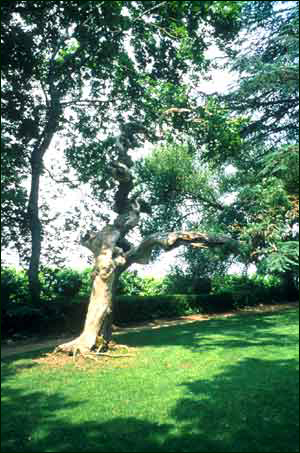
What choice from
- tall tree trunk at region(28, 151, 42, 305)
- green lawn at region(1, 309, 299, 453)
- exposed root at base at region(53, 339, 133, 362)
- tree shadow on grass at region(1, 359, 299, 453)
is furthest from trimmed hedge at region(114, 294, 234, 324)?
tree shadow on grass at region(1, 359, 299, 453)

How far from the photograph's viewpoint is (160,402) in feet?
18.6

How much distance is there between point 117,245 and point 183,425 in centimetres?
732

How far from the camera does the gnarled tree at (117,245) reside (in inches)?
392

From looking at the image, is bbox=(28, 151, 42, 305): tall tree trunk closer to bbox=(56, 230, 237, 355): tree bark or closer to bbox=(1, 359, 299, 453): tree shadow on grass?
bbox=(56, 230, 237, 355): tree bark

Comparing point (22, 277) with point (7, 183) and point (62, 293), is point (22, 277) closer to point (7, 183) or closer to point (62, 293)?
point (62, 293)

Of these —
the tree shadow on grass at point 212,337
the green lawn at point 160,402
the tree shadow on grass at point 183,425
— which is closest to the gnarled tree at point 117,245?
the green lawn at point 160,402

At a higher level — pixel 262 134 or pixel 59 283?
pixel 262 134

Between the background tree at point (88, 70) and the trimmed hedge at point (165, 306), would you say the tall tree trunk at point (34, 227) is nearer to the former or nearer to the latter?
the background tree at point (88, 70)

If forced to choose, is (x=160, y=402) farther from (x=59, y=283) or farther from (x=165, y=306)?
(x=165, y=306)

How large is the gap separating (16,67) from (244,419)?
9605mm

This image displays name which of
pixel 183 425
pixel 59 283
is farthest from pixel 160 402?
pixel 59 283

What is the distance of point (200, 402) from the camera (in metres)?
5.61

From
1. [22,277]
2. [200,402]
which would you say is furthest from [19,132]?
[200,402]

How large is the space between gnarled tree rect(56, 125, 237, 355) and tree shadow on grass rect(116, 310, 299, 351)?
1.81m
